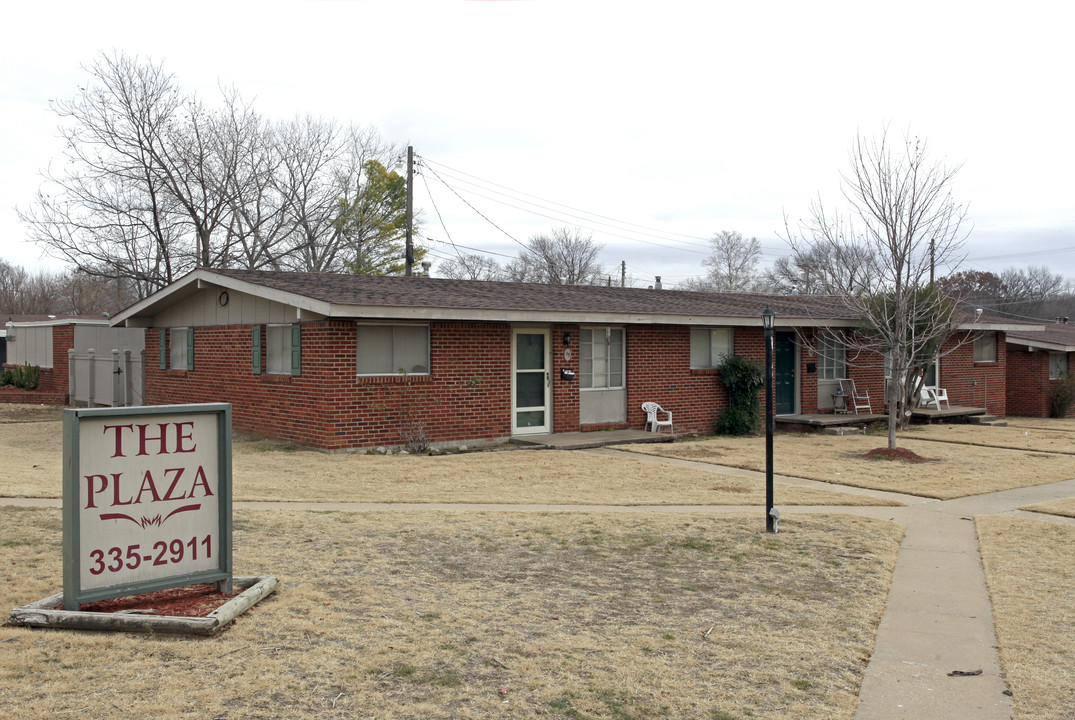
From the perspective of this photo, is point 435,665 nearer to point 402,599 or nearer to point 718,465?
point 402,599

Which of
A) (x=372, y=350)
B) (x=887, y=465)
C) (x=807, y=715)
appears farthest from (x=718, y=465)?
(x=807, y=715)

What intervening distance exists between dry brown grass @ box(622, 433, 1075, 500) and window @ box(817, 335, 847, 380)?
3191 millimetres

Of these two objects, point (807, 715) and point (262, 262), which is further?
point (262, 262)

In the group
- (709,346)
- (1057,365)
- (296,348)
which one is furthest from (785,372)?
(1057,365)

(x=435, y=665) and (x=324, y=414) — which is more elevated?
(x=324, y=414)

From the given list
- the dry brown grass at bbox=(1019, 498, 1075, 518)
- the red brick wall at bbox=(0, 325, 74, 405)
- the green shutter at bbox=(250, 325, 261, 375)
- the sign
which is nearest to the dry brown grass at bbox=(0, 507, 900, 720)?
the sign

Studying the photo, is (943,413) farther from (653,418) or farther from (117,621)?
(117,621)

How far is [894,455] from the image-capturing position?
14383 mm

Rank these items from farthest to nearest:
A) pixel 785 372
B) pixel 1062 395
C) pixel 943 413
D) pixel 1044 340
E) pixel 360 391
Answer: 1. pixel 1044 340
2. pixel 1062 395
3. pixel 943 413
4. pixel 785 372
5. pixel 360 391

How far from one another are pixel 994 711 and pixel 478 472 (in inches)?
335

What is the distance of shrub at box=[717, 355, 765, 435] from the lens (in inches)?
723

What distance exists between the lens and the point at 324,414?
45.6 feet

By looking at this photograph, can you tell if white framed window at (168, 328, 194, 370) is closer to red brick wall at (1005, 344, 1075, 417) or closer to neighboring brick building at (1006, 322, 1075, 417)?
neighboring brick building at (1006, 322, 1075, 417)

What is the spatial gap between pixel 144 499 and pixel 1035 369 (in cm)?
2711
